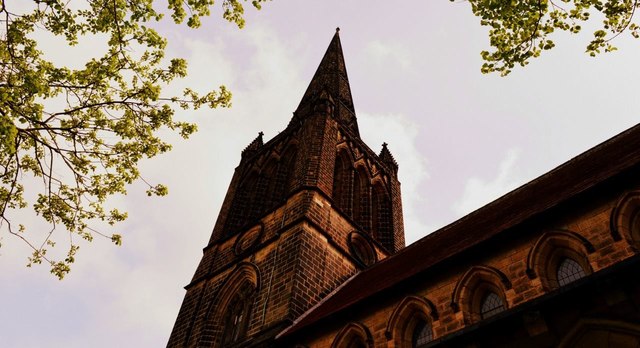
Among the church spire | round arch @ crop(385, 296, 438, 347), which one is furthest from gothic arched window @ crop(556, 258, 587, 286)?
the church spire

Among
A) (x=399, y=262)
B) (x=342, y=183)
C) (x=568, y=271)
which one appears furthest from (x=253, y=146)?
(x=568, y=271)

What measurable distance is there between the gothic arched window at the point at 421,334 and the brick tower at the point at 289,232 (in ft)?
10.7

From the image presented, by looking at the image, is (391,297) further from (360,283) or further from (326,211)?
(326,211)

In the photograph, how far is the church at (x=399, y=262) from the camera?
247 inches

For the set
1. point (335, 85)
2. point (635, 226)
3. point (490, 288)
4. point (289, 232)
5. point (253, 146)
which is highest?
point (335, 85)

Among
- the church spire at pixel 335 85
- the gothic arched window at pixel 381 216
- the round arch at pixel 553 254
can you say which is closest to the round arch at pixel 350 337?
the round arch at pixel 553 254

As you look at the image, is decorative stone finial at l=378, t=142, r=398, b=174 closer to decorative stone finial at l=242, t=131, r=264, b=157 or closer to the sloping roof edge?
decorative stone finial at l=242, t=131, r=264, b=157

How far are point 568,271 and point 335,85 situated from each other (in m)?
21.6

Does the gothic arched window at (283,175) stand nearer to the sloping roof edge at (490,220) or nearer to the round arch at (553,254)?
the sloping roof edge at (490,220)

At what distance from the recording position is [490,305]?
26.6 feet

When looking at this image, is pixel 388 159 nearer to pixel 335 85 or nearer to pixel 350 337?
pixel 335 85

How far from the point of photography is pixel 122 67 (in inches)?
333

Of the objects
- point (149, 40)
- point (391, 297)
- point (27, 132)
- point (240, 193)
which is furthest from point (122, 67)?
point (240, 193)

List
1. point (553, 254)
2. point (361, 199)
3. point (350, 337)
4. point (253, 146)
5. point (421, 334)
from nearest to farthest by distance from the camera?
point (553, 254) → point (421, 334) → point (350, 337) → point (361, 199) → point (253, 146)
